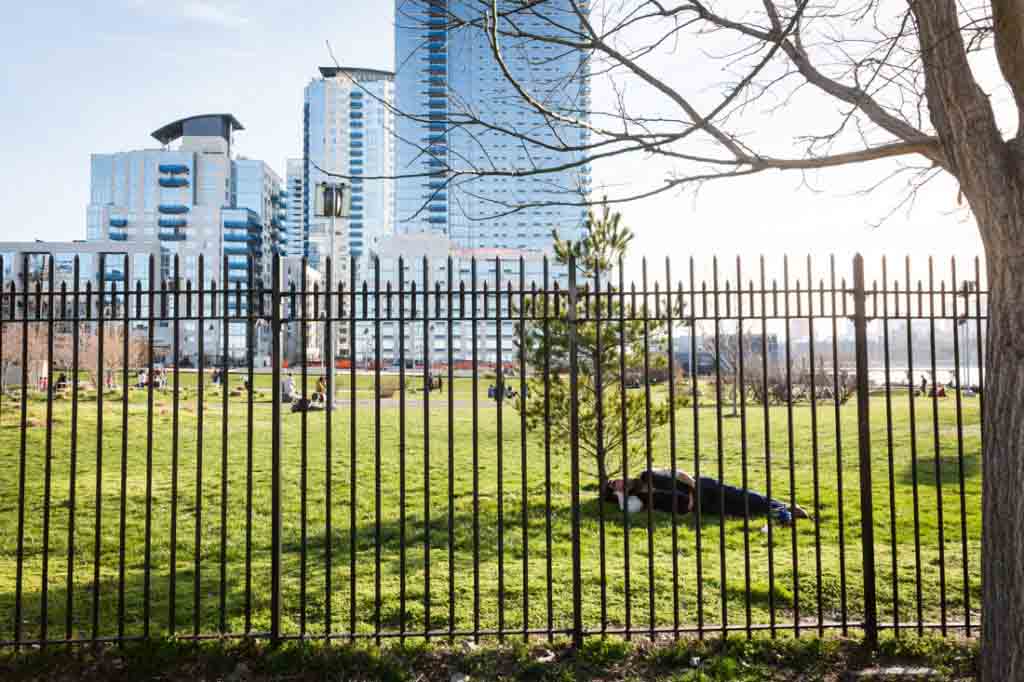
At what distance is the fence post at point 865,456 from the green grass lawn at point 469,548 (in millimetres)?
213

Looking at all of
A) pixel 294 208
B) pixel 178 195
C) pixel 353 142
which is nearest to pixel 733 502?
pixel 178 195

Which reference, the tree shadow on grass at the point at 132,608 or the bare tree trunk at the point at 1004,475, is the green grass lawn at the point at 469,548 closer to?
the tree shadow on grass at the point at 132,608

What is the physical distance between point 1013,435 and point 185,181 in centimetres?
12883

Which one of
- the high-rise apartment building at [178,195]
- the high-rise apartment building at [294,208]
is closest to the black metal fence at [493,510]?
the high-rise apartment building at [178,195]

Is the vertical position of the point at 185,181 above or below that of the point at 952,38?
above

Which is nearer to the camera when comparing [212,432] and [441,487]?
[441,487]

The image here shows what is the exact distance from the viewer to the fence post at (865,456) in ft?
16.4

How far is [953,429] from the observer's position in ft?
64.4

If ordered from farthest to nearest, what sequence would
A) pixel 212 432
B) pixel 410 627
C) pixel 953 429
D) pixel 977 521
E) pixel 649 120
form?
pixel 953 429 → pixel 212 432 → pixel 977 521 → pixel 410 627 → pixel 649 120

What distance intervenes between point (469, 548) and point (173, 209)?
412 ft

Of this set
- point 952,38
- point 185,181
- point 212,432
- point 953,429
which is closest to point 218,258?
point 185,181

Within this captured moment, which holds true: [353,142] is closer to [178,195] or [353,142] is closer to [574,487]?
[178,195]

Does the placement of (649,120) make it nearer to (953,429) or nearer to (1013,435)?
(1013,435)

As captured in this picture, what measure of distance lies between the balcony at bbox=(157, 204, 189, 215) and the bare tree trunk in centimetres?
12909
